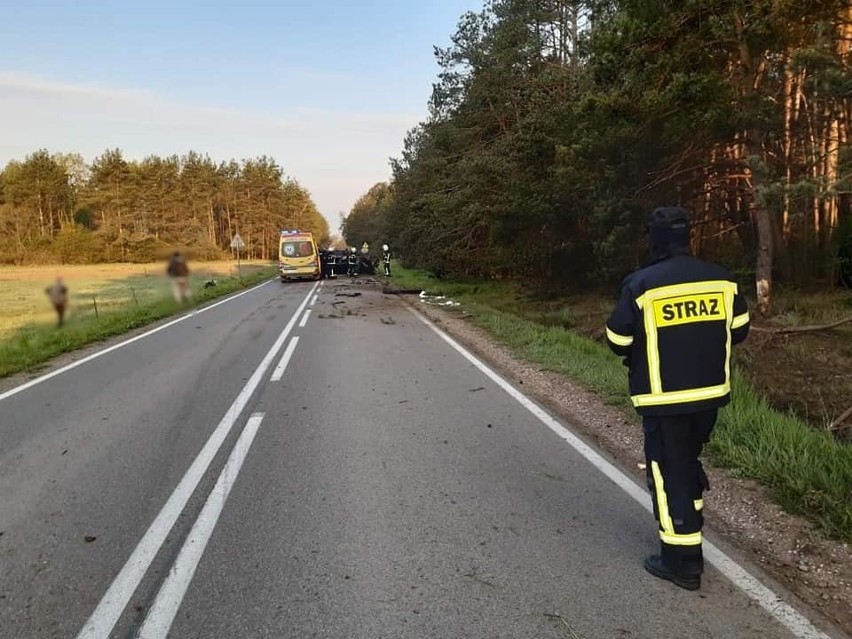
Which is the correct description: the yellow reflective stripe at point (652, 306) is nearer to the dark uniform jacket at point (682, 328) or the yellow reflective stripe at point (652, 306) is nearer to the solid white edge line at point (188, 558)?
the dark uniform jacket at point (682, 328)

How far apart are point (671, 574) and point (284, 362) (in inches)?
317

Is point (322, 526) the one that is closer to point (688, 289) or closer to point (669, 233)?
point (688, 289)

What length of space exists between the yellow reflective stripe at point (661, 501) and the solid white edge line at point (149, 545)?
9.26 ft

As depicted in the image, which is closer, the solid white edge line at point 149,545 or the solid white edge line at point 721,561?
the solid white edge line at point 721,561

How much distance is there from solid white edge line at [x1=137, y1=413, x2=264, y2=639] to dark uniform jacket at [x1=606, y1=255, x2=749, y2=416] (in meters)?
2.63

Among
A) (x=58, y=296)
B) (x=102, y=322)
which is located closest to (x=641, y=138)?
(x=102, y=322)

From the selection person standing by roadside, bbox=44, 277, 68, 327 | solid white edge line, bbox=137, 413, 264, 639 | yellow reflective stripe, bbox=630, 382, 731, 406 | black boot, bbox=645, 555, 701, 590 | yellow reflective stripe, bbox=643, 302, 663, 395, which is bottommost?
black boot, bbox=645, 555, 701, 590

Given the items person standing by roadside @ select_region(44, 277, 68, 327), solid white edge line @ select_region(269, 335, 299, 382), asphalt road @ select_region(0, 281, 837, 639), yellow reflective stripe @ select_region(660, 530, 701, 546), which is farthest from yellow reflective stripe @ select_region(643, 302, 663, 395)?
solid white edge line @ select_region(269, 335, 299, 382)

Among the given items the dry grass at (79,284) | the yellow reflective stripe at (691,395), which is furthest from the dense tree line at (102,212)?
the yellow reflective stripe at (691,395)

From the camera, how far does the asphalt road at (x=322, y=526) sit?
308 cm

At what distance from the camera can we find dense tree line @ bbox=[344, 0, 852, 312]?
1130 cm

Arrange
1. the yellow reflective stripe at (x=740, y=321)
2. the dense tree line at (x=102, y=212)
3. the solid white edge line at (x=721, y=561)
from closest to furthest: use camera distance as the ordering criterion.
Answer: the solid white edge line at (x=721, y=561)
the yellow reflective stripe at (x=740, y=321)
the dense tree line at (x=102, y=212)

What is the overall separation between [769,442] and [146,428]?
19.2 ft

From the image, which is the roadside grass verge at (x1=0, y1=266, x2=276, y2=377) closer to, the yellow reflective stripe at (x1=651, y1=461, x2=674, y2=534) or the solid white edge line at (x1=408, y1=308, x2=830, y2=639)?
the yellow reflective stripe at (x1=651, y1=461, x2=674, y2=534)
